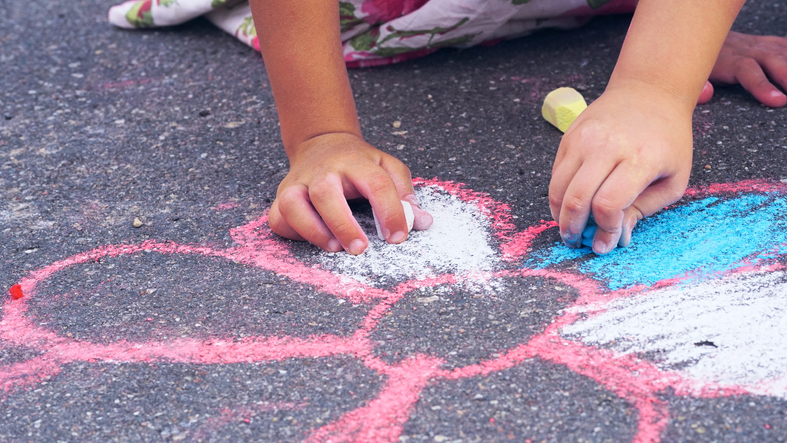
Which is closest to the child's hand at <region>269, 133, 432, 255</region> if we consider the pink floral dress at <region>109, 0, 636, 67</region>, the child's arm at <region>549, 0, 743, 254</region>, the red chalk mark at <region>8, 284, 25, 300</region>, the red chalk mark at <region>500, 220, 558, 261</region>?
the red chalk mark at <region>500, 220, 558, 261</region>

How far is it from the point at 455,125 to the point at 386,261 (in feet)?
1.81

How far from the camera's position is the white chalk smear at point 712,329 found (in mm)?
1010

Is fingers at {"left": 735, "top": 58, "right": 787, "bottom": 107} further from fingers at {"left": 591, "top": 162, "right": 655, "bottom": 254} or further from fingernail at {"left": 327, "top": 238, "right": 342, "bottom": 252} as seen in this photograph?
fingernail at {"left": 327, "top": 238, "right": 342, "bottom": 252}

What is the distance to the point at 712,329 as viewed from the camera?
1084 mm

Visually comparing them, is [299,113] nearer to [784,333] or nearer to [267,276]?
[267,276]

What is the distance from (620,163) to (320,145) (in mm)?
562

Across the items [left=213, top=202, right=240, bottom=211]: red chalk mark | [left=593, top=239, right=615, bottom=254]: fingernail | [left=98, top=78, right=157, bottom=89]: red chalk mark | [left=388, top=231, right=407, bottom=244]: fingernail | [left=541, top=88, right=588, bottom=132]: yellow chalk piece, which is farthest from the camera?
[left=98, top=78, right=157, bottom=89]: red chalk mark

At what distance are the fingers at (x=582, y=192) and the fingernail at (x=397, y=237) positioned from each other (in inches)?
11.2

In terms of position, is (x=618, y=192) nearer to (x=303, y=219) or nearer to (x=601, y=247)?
(x=601, y=247)

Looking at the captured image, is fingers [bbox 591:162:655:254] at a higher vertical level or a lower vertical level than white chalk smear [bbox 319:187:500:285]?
higher

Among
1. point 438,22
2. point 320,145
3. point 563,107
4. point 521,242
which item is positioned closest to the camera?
point 521,242

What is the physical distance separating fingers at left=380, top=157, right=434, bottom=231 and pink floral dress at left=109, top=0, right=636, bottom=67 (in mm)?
680

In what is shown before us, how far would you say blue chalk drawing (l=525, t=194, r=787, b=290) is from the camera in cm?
122

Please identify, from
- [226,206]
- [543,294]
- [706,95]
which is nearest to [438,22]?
[706,95]
